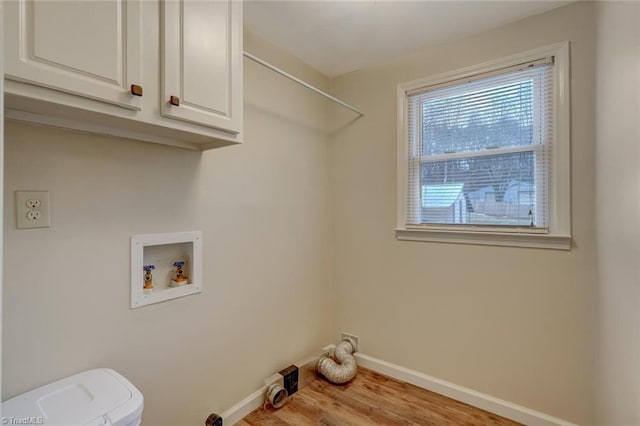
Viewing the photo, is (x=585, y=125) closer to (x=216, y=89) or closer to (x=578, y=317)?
(x=578, y=317)

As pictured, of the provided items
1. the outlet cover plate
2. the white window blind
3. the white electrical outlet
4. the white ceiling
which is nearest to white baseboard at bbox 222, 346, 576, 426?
the outlet cover plate

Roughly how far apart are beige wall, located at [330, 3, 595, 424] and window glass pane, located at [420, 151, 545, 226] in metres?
0.19

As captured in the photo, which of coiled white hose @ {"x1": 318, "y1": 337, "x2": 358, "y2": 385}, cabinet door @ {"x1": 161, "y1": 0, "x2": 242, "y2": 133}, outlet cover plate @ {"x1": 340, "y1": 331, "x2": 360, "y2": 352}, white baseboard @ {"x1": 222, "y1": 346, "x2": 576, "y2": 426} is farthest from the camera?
outlet cover plate @ {"x1": 340, "y1": 331, "x2": 360, "y2": 352}

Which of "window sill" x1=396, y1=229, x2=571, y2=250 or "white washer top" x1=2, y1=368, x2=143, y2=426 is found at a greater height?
"window sill" x1=396, y1=229, x2=571, y2=250

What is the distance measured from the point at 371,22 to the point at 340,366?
2.31m

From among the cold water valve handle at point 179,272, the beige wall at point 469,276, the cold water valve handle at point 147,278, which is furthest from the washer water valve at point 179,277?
the beige wall at point 469,276

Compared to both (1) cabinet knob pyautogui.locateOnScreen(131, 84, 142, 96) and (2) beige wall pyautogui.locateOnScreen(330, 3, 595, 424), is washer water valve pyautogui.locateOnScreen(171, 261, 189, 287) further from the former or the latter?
(2) beige wall pyautogui.locateOnScreen(330, 3, 595, 424)

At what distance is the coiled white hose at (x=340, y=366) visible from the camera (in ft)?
7.59

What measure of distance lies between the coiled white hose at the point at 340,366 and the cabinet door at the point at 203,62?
176cm

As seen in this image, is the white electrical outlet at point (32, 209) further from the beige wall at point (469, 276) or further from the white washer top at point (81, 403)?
the beige wall at point (469, 276)

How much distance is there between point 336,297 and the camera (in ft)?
9.03

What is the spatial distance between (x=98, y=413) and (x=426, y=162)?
2191 millimetres

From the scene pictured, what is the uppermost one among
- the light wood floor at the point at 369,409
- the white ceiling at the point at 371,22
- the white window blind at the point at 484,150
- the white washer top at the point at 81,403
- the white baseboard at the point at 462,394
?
the white ceiling at the point at 371,22

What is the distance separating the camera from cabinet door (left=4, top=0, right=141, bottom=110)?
92 centimetres
